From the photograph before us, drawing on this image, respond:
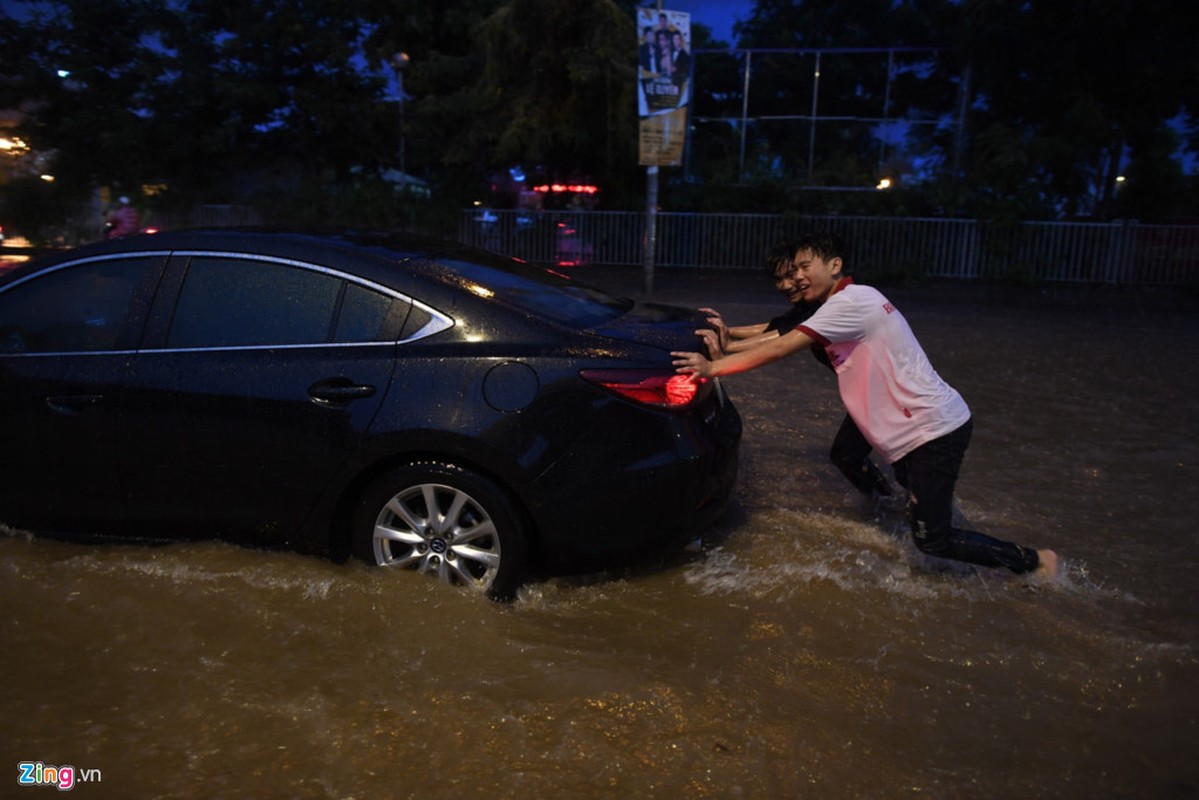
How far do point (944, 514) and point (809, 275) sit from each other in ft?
3.84

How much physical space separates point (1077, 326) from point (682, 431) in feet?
38.4

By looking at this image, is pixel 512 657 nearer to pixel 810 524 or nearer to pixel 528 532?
pixel 528 532

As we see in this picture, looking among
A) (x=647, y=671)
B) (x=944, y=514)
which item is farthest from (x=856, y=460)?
(x=647, y=671)

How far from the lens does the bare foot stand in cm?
416

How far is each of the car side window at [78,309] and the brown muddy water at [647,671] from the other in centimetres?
94

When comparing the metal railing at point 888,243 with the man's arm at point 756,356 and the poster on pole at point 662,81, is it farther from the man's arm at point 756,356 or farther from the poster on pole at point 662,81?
the man's arm at point 756,356

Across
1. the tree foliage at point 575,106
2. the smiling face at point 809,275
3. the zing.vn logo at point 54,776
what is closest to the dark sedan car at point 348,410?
the smiling face at point 809,275

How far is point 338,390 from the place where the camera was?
385 cm

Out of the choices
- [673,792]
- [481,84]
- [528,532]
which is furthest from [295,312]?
[481,84]

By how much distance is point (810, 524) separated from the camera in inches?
198

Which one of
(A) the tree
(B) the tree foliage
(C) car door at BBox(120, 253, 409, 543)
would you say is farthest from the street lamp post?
(C) car door at BBox(120, 253, 409, 543)

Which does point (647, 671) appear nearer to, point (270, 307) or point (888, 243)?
point (270, 307)

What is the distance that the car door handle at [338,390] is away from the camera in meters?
3.84

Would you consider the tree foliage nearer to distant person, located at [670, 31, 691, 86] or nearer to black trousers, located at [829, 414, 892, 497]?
distant person, located at [670, 31, 691, 86]
